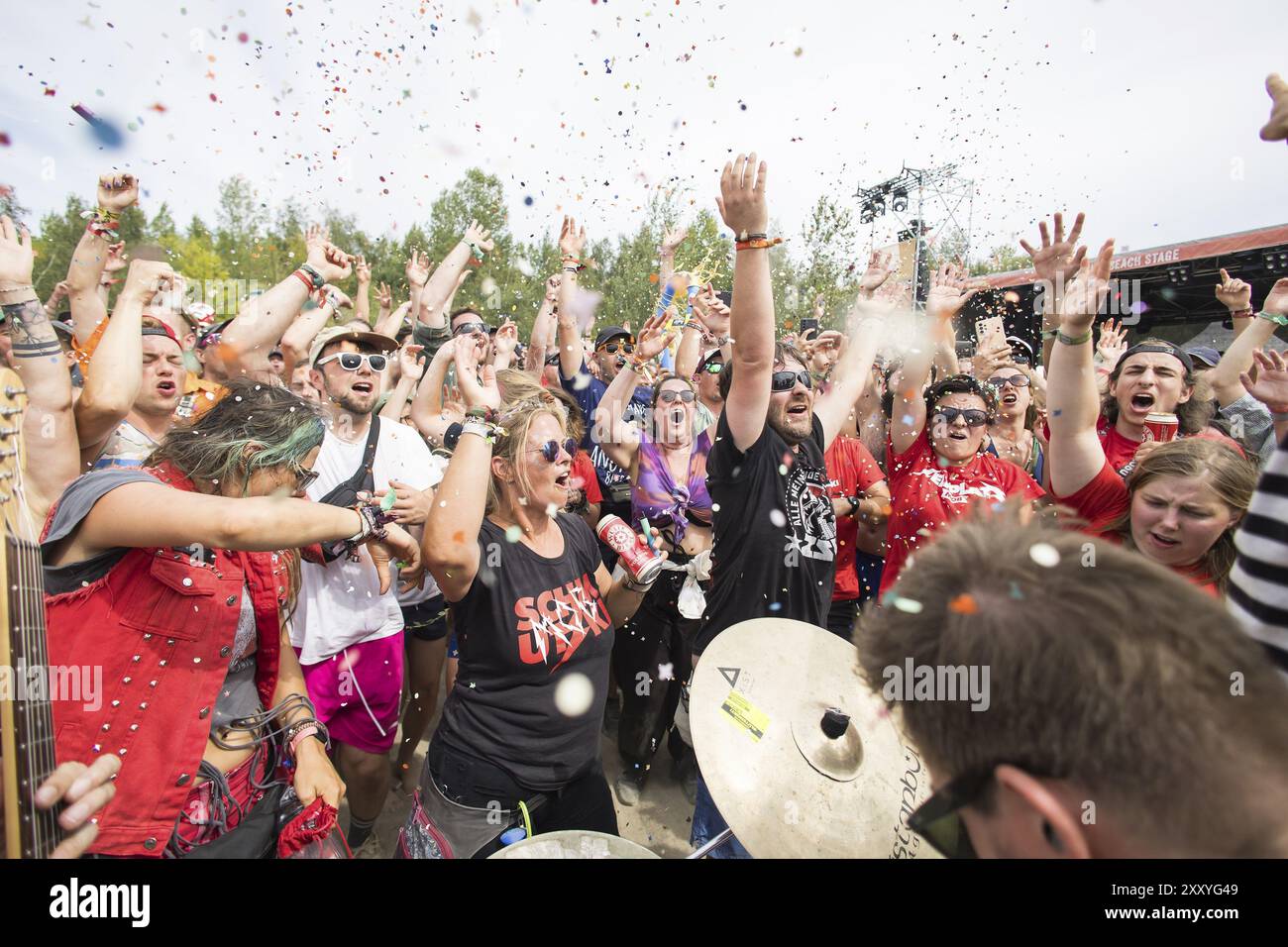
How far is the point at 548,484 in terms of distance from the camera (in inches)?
95.8

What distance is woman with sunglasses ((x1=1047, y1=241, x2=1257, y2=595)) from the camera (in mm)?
1992

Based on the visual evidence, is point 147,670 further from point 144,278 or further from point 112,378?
point 144,278

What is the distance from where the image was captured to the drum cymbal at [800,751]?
4.93 feet

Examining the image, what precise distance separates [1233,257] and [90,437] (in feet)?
52.0

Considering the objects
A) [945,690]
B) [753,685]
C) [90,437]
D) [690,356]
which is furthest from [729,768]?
[690,356]

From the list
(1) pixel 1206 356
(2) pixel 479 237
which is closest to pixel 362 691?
(2) pixel 479 237

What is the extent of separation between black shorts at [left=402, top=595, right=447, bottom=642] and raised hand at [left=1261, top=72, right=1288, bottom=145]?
3.90 metres

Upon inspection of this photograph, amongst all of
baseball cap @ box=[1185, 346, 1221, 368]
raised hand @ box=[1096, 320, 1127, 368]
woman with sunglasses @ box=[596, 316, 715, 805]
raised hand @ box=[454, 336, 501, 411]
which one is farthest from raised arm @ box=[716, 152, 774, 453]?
baseball cap @ box=[1185, 346, 1221, 368]

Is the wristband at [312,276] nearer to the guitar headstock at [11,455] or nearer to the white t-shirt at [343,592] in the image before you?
the white t-shirt at [343,592]

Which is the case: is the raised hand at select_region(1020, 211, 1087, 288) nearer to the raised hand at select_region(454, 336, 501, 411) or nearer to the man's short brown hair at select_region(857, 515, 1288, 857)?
the man's short brown hair at select_region(857, 515, 1288, 857)

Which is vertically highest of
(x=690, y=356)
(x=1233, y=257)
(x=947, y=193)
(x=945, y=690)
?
(x=1233, y=257)

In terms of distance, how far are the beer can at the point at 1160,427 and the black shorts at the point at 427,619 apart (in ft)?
13.7
